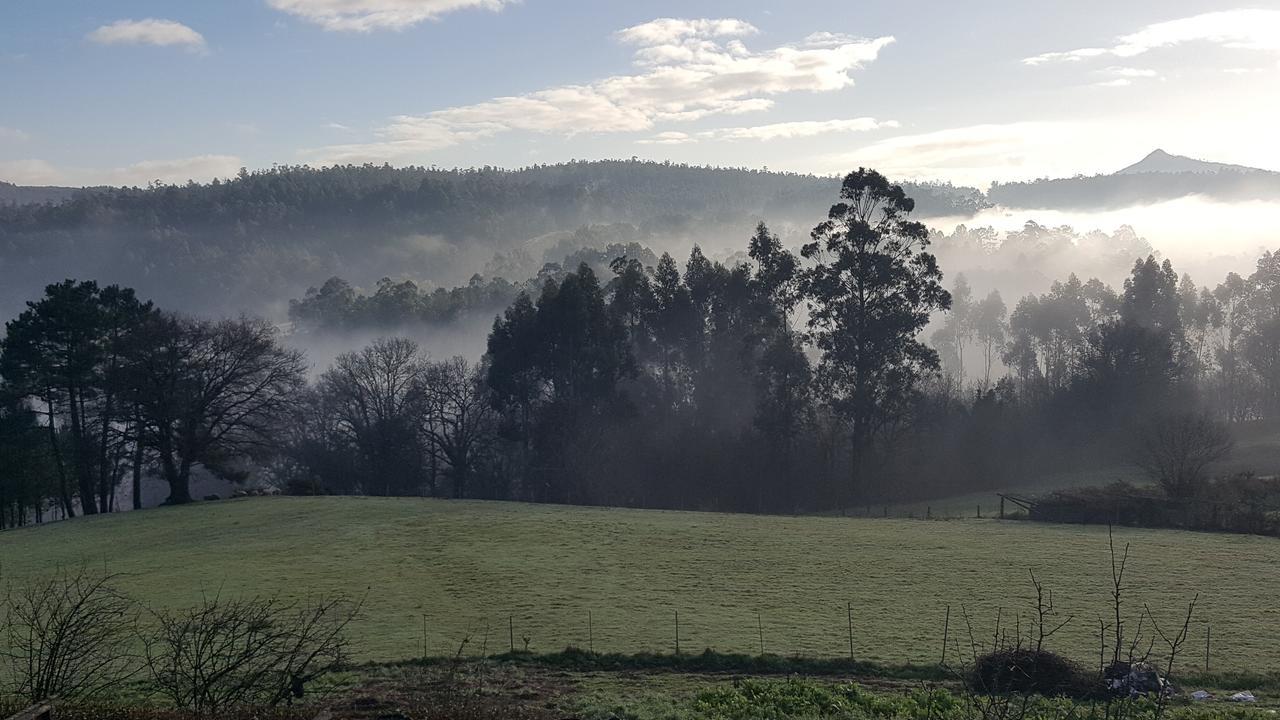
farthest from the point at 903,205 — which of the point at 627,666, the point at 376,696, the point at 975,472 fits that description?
the point at 376,696

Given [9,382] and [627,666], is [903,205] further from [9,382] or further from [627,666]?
[9,382]

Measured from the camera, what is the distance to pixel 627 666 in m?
25.2

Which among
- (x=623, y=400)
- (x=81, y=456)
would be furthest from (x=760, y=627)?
(x=81, y=456)

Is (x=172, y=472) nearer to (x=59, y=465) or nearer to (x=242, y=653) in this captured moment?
(x=59, y=465)

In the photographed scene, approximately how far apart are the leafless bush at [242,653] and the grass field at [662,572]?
1.94 meters

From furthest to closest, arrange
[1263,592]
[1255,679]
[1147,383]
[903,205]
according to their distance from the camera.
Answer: [1147,383]
[903,205]
[1263,592]
[1255,679]

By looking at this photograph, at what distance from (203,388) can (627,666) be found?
47954 mm

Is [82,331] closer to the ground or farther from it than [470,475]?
farther from it

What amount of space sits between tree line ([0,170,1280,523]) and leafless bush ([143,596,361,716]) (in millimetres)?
37233

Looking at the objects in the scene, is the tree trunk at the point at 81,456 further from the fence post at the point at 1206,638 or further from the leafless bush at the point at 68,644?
the fence post at the point at 1206,638

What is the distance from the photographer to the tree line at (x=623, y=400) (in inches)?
2534

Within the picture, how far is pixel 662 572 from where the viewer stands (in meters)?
37.5

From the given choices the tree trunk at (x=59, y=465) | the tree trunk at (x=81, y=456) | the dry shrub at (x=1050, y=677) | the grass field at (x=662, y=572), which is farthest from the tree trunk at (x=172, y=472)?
the dry shrub at (x=1050, y=677)

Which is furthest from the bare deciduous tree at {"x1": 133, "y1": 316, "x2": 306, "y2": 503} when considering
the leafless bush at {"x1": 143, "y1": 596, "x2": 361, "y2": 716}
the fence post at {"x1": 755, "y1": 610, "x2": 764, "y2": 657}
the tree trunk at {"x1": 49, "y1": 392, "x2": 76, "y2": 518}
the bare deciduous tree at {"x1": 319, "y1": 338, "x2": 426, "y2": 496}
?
the fence post at {"x1": 755, "y1": 610, "x2": 764, "y2": 657}
